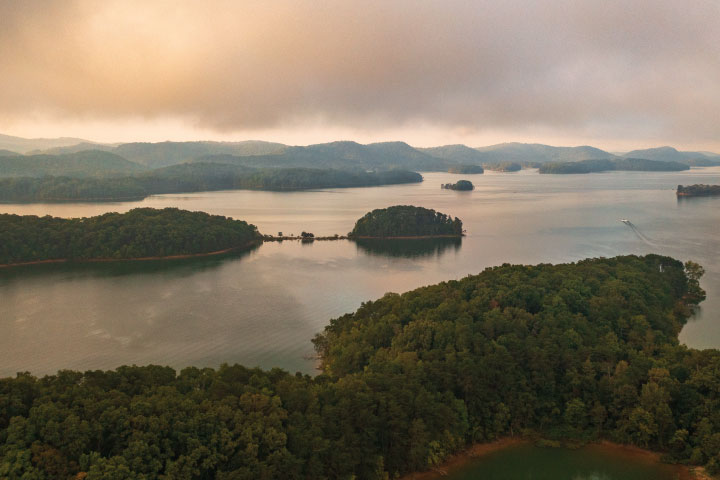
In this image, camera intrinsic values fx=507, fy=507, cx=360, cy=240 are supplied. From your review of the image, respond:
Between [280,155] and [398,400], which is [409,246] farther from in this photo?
[280,155]

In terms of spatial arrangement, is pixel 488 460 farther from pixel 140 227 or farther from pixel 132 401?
pixel 140 227

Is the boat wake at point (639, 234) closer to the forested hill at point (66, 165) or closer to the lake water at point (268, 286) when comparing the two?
the lake water at point (268, 286)

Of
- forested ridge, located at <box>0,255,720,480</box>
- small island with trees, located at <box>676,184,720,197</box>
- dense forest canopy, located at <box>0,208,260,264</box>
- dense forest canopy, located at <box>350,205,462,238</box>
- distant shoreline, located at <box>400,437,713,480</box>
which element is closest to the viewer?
forested ridge, located at <box>0,255,720,480</box>

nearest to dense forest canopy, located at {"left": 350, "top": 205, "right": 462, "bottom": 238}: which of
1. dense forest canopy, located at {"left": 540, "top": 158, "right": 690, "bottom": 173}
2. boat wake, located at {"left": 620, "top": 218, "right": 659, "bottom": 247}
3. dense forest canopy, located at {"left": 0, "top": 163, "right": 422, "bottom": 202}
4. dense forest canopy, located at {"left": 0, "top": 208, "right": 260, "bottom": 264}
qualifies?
dense forest canopy, located at {"left": 0, "top": 208, "right": 260, "bottom": 264}

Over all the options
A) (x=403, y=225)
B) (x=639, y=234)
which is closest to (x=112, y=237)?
(x=403, y=225)

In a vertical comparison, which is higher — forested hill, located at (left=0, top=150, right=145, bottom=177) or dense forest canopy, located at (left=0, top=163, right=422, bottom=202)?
forested hill, located at (left=0, top=150, right=145, bottom=177)

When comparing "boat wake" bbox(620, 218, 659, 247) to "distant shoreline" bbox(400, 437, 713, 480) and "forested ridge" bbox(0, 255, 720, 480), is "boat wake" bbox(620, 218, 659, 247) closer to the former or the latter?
"forested ridge" bbox(0, 255, 720, 480)

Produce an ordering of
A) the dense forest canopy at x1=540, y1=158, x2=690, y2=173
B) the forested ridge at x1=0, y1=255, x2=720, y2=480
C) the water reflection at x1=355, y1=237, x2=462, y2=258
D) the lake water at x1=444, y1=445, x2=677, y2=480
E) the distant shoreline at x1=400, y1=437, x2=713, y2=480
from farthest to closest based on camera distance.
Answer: the dense forest canopy at x1=540, y1=158, x2=690, y2=173, the water reflection at x1=355, y1=237, x2=462, y2=258, the lake water at x1=444, y1=445, x2=677, y2=480, the distant shoreline at x1=400, y1=437, x2=713, y2=480, the forested ridge at x1=0, y1=255, x2=720, y2=480
